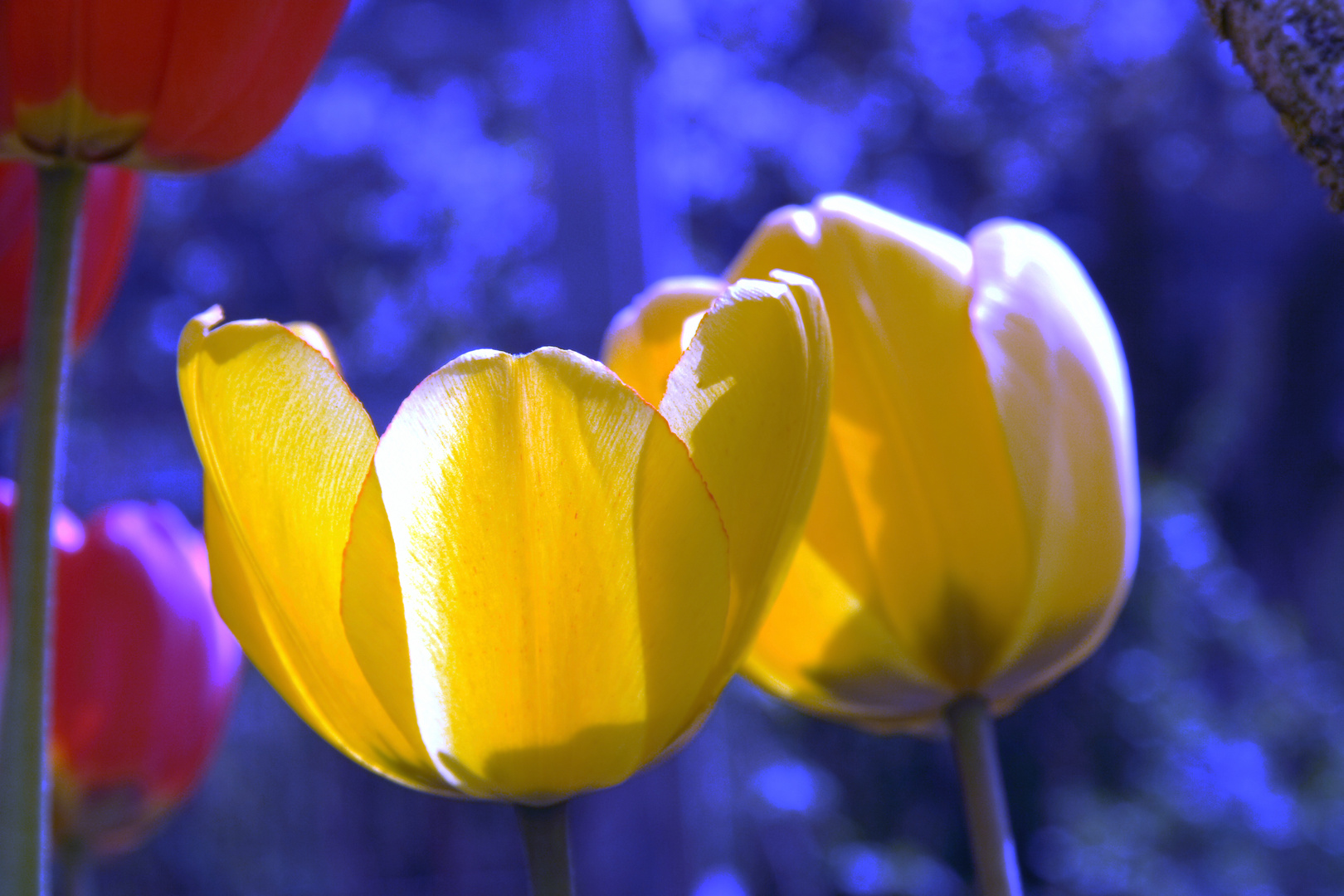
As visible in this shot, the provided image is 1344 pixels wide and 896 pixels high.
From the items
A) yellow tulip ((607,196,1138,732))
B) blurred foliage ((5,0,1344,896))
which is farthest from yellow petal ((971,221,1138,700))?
blurred foliage ((5,0,1344,896))

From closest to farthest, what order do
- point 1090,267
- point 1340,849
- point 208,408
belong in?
point 208,408 → point 1340,849 → point 1090,267

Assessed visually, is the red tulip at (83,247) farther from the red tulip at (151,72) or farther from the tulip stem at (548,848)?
the tulip stem at (548,848)

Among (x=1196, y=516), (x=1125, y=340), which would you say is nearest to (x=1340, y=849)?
(x=1196, y=516)

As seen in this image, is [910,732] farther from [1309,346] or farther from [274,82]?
[1309,346]

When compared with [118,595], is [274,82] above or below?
above

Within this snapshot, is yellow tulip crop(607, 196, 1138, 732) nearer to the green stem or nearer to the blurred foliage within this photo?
the green stem

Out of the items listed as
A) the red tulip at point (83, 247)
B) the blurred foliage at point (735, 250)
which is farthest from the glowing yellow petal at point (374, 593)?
the blurred foliage at point (735, 250)

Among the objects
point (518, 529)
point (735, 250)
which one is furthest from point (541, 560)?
point (735, 250)
